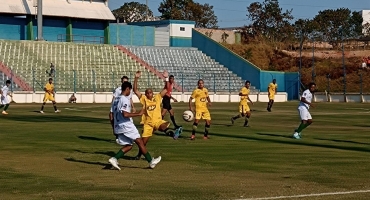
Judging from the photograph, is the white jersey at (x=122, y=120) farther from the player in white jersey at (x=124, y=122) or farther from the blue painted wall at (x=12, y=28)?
Result: the blue painted wall at (x=12, y=28)

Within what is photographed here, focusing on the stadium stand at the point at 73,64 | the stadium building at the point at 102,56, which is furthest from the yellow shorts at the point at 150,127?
the stadium stand at the point at 73,64

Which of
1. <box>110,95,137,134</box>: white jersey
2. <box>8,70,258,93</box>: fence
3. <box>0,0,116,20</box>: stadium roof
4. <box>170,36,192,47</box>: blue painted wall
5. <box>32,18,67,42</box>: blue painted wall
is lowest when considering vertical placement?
<box>110,95,137,134</box>: white jersey

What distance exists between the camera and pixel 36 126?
102ft

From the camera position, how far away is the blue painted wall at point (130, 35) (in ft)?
276

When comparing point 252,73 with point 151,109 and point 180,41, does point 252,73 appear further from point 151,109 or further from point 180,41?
point 151,109

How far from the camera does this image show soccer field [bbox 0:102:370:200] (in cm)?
1358

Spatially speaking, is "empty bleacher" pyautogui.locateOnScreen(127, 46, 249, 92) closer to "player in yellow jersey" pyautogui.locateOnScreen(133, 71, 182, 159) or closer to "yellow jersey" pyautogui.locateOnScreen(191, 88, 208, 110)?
"yellow jersey" pyautogui.locateOnScreen(191, 88, 208, 110)

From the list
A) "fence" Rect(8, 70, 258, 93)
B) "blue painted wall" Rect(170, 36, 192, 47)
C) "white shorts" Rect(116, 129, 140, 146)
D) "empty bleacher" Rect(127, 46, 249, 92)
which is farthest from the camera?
"blue painted wall" Rect(170, 36, 192, 47)

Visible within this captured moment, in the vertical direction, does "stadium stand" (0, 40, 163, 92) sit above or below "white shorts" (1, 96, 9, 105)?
above

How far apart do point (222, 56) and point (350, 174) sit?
63675mm

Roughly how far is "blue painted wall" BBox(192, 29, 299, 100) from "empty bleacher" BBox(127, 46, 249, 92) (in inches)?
27.8

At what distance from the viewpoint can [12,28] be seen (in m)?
76.6

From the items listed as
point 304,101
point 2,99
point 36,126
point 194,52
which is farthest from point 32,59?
point 304,101

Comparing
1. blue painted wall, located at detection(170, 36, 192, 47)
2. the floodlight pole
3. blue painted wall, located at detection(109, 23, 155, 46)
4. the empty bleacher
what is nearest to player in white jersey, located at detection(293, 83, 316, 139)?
the empty bleacher
